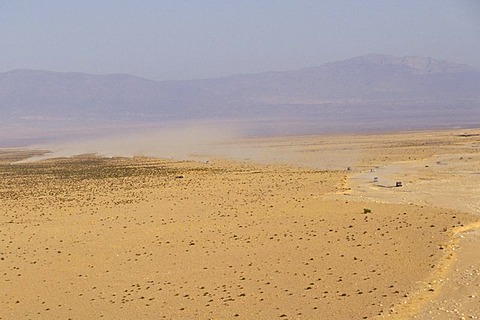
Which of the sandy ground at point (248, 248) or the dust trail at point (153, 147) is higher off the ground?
the dust trail at point (153, 147)

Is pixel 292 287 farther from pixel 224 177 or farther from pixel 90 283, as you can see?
pixel 224 177

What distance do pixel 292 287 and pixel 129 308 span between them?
402cm

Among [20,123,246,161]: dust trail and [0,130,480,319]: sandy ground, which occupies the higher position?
[20,123,246,161]: dust trail

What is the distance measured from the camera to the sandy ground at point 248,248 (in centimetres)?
1545

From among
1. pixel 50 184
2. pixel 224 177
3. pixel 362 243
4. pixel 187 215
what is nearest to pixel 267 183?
pixel 224 177

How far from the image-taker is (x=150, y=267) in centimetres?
1923

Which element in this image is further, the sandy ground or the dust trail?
the dust trail

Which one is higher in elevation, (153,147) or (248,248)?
(153,147)

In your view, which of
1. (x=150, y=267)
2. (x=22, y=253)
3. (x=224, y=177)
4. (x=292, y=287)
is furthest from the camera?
(x=224, y=177)

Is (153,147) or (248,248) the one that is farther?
(153,147)

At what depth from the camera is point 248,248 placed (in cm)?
2095

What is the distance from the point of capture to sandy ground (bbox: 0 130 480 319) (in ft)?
50.7

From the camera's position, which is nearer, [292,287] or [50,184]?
[292,287]

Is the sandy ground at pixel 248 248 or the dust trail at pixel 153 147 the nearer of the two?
the sandy ground at pixel 248 248
